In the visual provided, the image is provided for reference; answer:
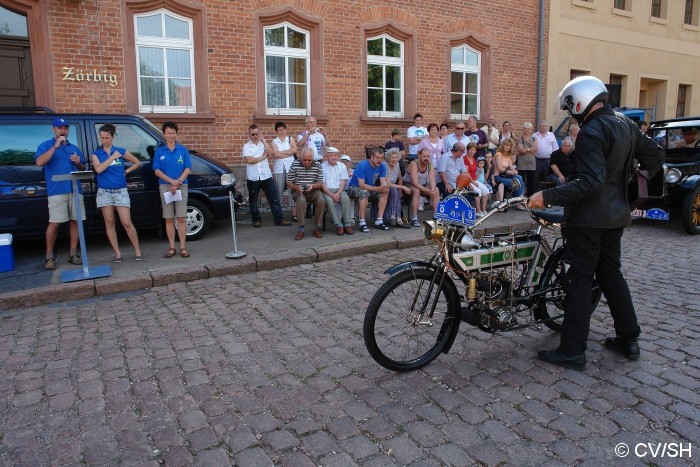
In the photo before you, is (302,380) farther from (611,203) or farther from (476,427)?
(611,203)

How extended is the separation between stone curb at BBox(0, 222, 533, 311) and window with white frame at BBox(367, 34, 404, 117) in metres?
5.47

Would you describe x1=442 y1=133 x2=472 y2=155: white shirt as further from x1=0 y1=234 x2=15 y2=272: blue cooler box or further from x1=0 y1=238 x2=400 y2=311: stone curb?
x1=0 y1=234 x2=15 y2=272: blue cooler box

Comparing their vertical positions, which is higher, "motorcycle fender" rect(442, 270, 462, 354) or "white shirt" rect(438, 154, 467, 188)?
"white shirt" rect(438, 154, 467, 188)

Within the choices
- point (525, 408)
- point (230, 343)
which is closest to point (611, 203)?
→ point (525, 408)

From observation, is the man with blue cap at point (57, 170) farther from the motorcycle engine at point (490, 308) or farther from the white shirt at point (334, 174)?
the motorcycle engine at point (490, 308)

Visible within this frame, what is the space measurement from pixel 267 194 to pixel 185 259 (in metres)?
2.61

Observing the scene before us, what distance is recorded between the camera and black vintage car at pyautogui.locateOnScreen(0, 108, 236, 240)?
278 inches

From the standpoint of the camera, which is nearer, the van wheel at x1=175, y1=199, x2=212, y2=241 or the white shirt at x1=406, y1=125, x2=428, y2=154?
the van wheel at x1=175, y1=199, x2=212, y2=241

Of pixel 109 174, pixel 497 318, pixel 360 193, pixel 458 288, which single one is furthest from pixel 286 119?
pixel 497 318

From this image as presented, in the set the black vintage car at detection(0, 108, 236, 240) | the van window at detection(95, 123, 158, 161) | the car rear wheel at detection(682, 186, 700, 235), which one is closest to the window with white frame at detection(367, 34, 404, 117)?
the black vintage car at detection(0, 108, 236, 240)

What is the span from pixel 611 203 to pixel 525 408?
150 cm

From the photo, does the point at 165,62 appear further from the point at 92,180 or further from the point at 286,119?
the point at 92,180

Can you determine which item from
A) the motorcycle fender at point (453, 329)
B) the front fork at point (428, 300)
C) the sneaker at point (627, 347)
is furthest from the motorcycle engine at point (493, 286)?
the sneaker at point (627, 347)

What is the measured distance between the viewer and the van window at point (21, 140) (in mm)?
7023
